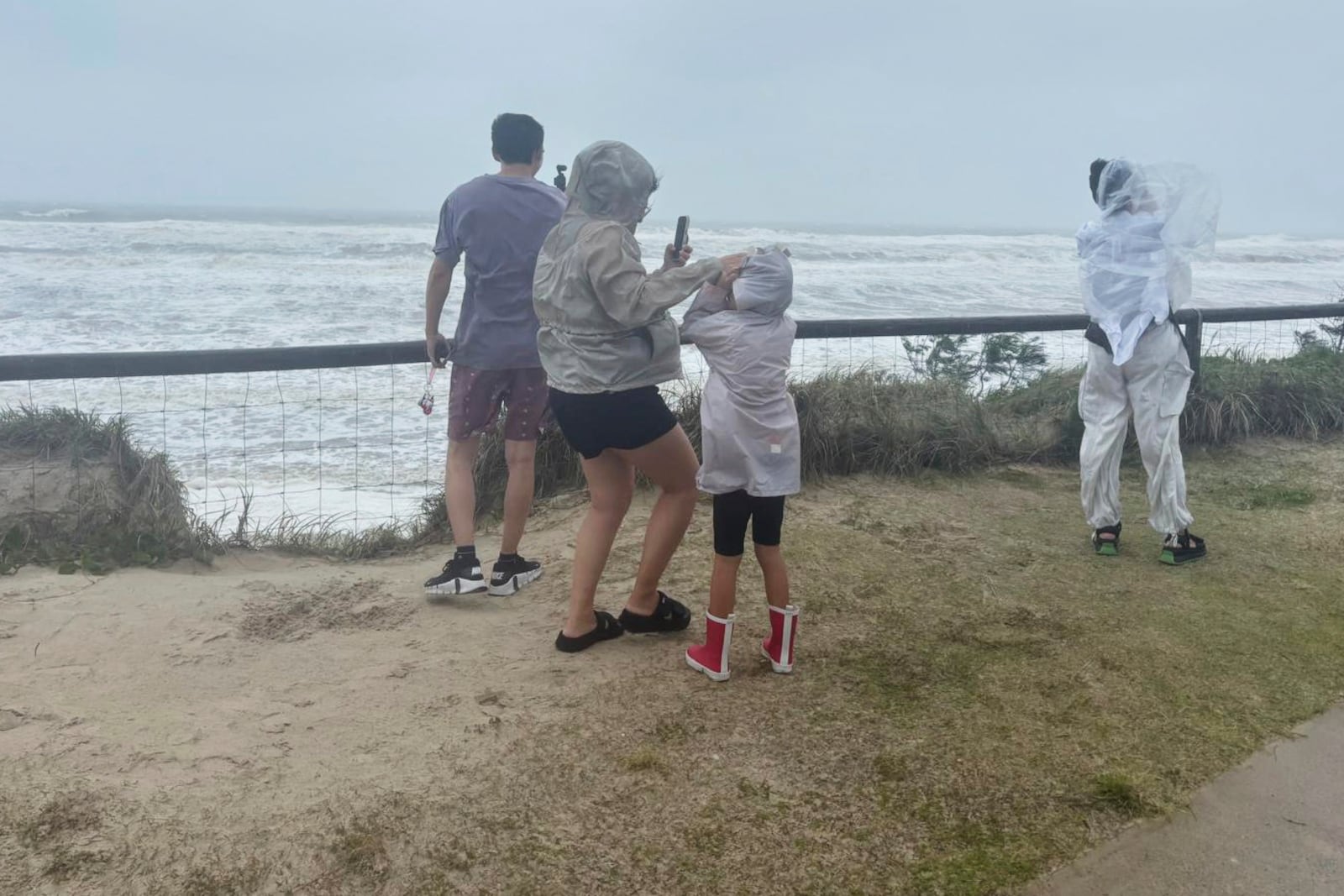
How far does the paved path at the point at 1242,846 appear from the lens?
8.30 feet

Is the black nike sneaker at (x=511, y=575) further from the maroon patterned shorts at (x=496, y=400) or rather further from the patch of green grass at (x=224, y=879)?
the patch of green grass at (x=224, y=879)

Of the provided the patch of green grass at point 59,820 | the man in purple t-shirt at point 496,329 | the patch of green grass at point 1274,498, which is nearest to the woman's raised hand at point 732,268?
the man in purple t-shirt at point 496,329

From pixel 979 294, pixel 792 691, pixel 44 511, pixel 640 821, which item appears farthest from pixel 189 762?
pixel 979 294

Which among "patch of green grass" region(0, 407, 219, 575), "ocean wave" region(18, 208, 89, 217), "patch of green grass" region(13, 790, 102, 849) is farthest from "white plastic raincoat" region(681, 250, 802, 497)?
"ocean wave" region(18, 208, 89, 217)

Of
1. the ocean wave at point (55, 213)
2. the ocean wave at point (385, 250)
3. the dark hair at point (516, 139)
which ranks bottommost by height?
the ocean wave at point (385, 250)

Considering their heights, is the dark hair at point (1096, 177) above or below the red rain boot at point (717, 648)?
above

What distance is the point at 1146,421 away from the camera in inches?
190

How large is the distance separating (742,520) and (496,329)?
1353 mm

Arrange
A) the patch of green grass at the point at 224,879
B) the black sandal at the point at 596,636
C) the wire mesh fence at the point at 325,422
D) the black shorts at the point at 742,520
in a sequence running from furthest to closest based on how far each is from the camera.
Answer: the wire mesh fence at the point at 325,422 < the black sandal at the point at 596,636 < the black shorts at the point at 742,520 < the patch of green grass at the point at 224,879

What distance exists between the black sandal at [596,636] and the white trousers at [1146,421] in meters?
2.46

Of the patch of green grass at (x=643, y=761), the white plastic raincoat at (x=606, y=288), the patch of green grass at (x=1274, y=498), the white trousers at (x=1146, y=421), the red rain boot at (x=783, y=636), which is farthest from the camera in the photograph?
the patch of green grass at (x=1274, y=498)

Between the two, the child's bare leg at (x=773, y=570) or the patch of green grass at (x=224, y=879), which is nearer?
the patch of green grass at (x=224, y=879)

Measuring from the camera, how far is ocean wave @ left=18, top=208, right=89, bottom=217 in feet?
110

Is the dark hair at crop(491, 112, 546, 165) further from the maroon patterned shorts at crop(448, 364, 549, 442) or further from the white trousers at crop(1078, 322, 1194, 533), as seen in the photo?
the white trousers at crop(1078, 322, 1194, 533)
